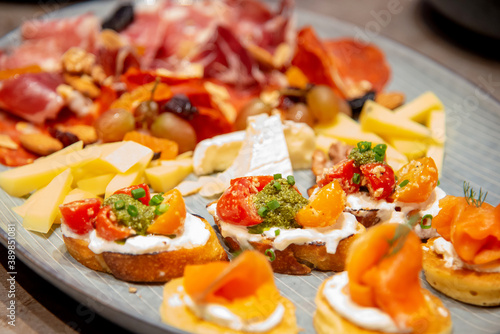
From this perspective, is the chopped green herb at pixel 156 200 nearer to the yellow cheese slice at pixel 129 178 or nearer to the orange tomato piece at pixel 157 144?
the yellow cheese slice at pixel 129 178

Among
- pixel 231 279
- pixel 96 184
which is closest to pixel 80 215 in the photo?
pixel 96 184

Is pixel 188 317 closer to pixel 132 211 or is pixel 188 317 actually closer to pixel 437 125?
pixel 132 211

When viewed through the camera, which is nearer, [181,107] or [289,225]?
[289,225]

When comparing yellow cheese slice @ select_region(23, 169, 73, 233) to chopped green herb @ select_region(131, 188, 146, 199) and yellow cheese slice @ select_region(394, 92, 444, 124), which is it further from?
yellow cheese slice @ select_region(394, 92, 444, 124)

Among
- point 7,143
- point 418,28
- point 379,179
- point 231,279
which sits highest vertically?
point 379,179

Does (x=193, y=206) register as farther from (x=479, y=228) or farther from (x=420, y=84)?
(x=420, y=84)

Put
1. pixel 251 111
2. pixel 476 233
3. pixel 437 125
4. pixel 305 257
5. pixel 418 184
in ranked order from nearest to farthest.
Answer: pixel 476 233, pixel 305 257, pixel 418 184, pixel 251 111, pixel 437 125
